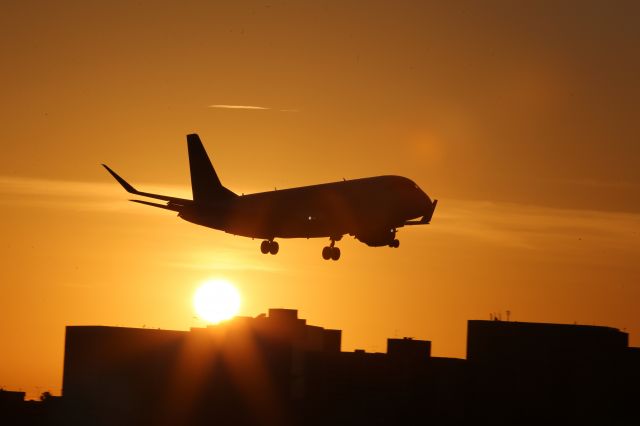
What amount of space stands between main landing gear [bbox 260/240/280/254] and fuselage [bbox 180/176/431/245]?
131cm

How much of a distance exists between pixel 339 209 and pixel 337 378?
206 ft

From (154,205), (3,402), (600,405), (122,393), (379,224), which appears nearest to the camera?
(379,224)

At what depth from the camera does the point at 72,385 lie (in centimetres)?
17425

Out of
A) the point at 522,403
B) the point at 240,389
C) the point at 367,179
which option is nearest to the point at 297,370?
the point at 240,389

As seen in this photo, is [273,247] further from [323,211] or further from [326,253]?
[323,211]

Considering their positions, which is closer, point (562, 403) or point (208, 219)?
point (208, 219)

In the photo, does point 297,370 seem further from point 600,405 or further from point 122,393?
point 600,405

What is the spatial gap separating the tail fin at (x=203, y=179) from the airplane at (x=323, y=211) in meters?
6.03

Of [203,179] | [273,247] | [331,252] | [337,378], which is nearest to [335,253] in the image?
[331,252]

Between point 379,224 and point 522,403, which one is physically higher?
point 379,224

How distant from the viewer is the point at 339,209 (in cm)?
10462

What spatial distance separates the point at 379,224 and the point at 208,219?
22.3m

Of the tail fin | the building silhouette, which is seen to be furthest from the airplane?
the building silhouette

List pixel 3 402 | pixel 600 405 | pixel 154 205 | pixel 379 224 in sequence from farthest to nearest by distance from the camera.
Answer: pixel 3 402 → pixel 600 405 → pixel 154 205 → pixel 379 224
